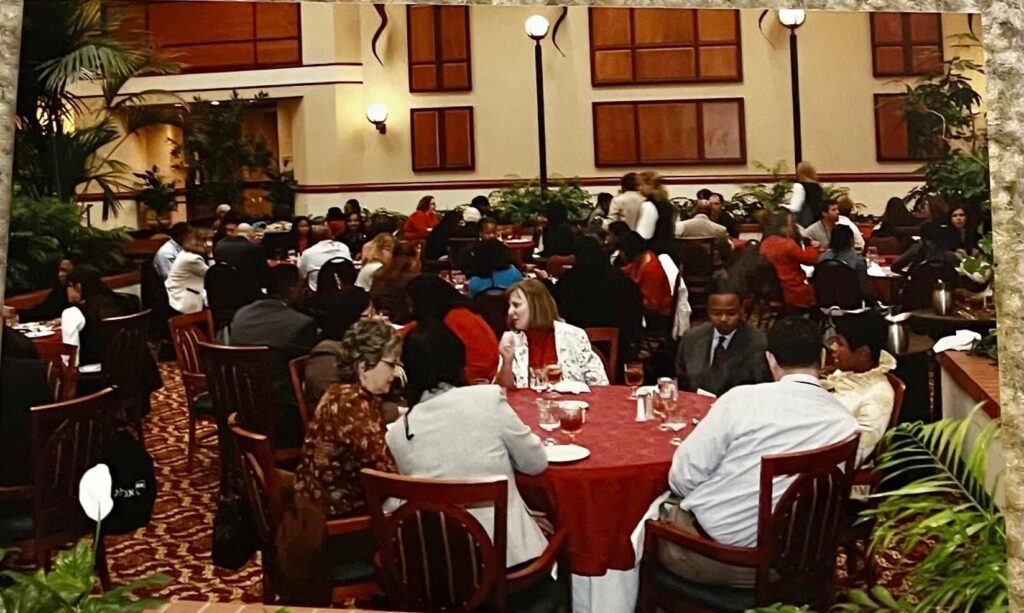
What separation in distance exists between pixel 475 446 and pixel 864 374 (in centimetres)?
114

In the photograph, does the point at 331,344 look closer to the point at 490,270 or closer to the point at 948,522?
the point at 490,270

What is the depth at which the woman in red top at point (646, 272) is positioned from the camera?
4.07 meters

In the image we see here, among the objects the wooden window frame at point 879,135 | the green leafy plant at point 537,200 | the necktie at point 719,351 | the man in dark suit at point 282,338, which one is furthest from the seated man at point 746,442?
the man in dark suit at point 282,338

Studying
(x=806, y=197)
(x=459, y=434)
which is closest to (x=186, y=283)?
(x=459, y=434)

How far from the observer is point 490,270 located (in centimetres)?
405

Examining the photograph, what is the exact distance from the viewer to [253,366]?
13.4ft

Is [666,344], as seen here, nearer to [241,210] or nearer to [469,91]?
[469,91]

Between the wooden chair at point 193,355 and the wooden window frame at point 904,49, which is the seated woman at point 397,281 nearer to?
the wooden chair at point 193,355

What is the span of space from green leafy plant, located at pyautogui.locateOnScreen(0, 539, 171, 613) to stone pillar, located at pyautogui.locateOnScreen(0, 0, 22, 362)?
839 millimetres

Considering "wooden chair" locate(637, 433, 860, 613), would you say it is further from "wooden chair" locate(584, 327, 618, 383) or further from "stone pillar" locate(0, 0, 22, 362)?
"stone pillar" locate(0, 0, 22, 362)

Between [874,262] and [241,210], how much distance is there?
187 centimetres

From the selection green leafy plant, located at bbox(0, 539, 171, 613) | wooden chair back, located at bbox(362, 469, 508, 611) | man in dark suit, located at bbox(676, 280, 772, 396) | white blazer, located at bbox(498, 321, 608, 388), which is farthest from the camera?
white blazer, located at bbox(498, 321, 608, 388)

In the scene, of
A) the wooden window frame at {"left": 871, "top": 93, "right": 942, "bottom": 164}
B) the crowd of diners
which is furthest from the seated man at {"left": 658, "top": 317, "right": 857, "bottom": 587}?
the wooden window frame at {"left": 871, "top": 93, "right": 942, "bottom": 164}

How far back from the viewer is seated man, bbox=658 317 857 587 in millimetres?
3816
